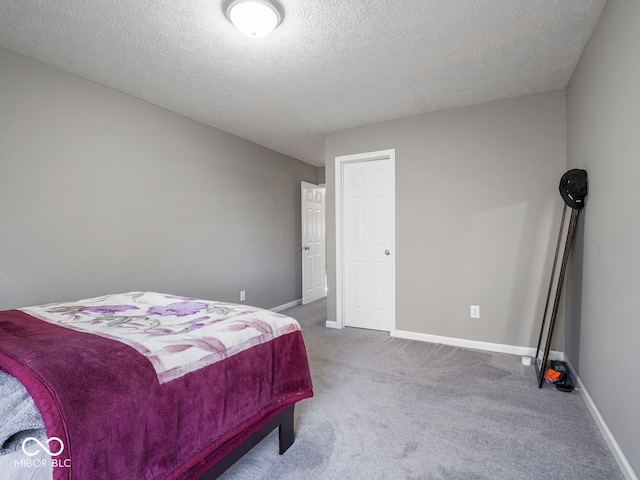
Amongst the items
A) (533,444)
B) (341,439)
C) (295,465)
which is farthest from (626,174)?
(295,465)

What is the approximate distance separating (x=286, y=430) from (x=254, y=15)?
2281mm

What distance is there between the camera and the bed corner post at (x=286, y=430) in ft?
5.53

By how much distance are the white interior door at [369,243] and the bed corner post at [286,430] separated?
2135 mm

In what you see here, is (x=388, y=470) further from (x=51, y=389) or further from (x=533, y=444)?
(x=51, y=389)

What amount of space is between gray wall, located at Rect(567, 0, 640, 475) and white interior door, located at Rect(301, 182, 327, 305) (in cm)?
362

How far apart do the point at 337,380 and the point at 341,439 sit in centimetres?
73

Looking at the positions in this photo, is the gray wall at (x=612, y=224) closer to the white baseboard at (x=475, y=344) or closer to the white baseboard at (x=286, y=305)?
the white baseboard at (x=475, y=344)

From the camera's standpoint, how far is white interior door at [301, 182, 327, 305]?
5294mm

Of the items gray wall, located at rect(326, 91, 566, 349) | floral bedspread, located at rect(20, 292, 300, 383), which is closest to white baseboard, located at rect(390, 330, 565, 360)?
gray wall, located at rect(326, 91, 566, 349)

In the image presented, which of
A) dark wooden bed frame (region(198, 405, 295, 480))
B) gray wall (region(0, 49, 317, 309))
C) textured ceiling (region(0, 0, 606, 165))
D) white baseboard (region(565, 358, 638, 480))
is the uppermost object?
textured ceiling (region(0, 0, 606, 165))

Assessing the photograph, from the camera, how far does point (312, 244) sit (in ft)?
18.1

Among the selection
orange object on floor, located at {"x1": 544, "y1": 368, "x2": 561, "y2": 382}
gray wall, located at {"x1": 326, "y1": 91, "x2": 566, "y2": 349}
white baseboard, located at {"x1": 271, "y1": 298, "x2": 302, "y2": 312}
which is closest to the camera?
orange object on floor, located at {"x1": 544, "y1": 368, "x2": 561, "y2": 382}

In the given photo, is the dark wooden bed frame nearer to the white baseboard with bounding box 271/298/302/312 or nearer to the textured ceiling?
the textured ceiling

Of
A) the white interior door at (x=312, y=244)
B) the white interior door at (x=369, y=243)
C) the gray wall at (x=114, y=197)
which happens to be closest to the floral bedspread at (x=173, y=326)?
the gray wall at (x=114, y=197)
